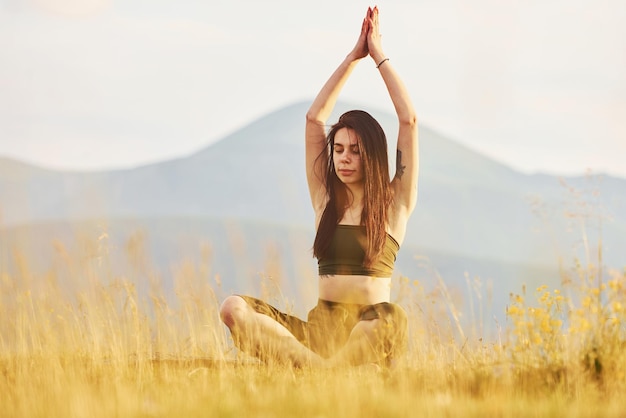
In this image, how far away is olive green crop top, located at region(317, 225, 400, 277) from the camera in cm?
562

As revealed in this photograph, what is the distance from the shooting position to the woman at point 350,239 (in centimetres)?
554

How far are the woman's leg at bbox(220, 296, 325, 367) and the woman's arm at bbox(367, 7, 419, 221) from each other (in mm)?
1089

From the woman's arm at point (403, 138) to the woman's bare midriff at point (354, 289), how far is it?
1.70 ft

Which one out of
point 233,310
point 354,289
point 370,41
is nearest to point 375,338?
point 354,289

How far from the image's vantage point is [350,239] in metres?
5.67

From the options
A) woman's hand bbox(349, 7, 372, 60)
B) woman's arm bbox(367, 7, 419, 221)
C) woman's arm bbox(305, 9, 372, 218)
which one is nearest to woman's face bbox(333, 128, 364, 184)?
woman's arm bbox(305, 9, 372, 218)

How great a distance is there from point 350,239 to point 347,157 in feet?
1.74

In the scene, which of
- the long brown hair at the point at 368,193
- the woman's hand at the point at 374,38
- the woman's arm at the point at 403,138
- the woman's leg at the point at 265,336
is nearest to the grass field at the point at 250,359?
the woman's leg at the point at 265,336

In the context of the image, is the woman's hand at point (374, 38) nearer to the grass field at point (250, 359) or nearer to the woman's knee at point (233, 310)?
the grass field at point (250, 359)

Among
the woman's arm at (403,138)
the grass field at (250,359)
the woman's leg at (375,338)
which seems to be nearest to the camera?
the grass field at (250,359)

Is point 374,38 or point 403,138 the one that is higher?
point 374,38

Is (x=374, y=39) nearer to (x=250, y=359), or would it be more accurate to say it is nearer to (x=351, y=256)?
(x=351, y=256)

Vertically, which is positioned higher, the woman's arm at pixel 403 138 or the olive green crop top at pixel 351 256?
the woman's arm at pixel 403 138

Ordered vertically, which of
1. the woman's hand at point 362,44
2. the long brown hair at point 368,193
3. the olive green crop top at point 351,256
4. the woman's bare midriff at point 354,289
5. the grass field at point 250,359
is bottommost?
the grass field at point 250,359
